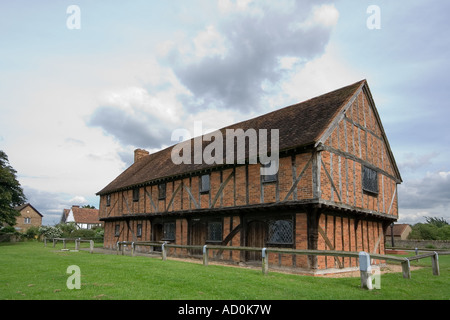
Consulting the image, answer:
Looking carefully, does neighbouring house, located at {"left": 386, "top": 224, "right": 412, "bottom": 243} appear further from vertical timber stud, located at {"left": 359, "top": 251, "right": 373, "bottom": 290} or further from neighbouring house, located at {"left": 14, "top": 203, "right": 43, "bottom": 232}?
neighbouring house, located at {"left": 14, "top": 203, "right": 43, "bottom": 232}

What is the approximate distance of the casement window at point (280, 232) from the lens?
14734 mm

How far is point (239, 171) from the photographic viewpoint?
659 inches

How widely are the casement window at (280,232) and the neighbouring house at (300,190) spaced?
40 millimetres

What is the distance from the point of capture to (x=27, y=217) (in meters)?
65.4

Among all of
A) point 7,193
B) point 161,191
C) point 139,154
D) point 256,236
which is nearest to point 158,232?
point 161,191

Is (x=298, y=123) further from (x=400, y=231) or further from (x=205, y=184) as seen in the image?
(x=400, y=231)

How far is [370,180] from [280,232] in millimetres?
5870

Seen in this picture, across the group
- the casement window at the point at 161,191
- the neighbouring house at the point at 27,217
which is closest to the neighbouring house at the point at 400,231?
the casement window at the point at 161,191

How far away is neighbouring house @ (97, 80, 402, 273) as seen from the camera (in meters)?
14.2

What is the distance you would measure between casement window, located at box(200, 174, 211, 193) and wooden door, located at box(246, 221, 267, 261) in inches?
128

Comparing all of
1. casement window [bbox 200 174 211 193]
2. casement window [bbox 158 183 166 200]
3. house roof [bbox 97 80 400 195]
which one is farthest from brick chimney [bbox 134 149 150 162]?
casement window [bbox 200 174 211 193]
